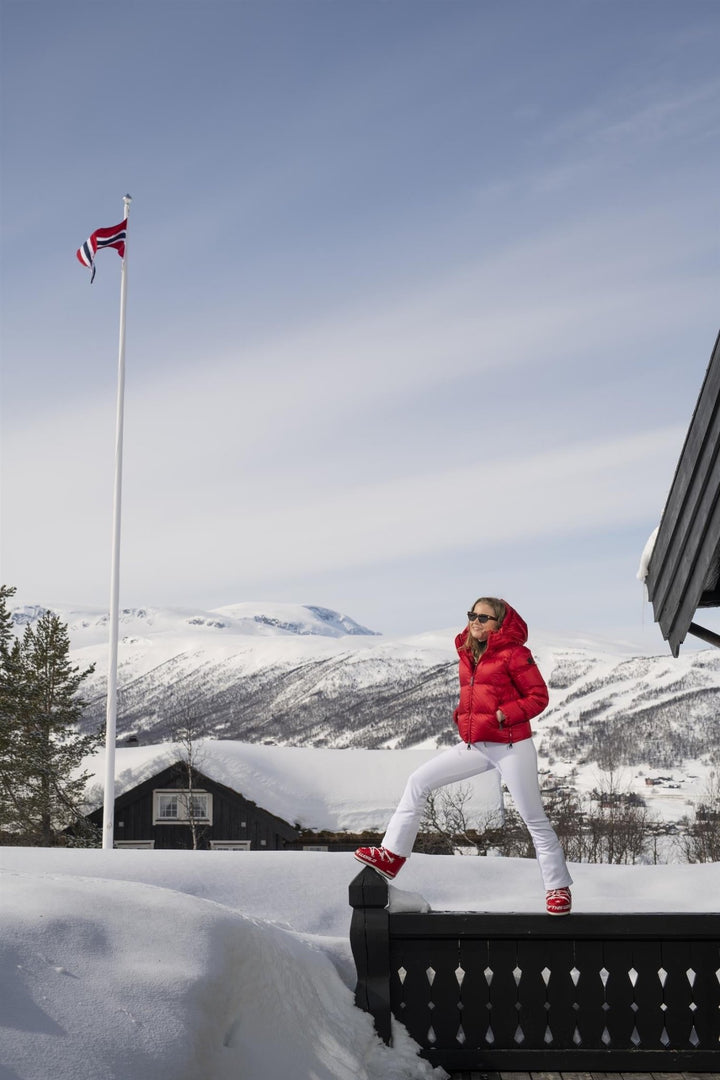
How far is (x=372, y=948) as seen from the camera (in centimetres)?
614

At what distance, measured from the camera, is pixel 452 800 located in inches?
1262

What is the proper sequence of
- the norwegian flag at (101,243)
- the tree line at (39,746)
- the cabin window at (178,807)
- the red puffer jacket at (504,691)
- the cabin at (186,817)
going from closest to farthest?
1. the red puffer jacket at (504,691)
2. the norwegian flag at (101,243)
3. the cabin at (186,817)
4. the cabin window at (178,807)
5. the tree line at (39,746)

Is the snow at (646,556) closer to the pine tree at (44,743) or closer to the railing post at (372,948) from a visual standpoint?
the railing post at (372,948)

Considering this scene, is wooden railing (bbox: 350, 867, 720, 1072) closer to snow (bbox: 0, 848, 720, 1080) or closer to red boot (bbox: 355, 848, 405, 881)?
red boot (bbox: 355, 848, 405, 881)

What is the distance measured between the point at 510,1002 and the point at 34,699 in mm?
32531

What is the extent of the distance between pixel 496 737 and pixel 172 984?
234cm

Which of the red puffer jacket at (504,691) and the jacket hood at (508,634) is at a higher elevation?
the jacket hood at (508,634)

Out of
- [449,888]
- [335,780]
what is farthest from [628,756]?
[449,888]

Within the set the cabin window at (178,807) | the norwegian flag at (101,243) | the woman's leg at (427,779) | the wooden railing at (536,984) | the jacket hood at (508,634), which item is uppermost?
the norwegian flag at (101,243)

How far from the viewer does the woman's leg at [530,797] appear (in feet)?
19.9

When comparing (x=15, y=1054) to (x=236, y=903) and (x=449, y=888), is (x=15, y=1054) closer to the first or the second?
(x=236, y=903)

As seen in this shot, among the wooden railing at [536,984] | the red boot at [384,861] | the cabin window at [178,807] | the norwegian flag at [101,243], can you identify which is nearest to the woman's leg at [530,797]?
the wooden railing at [536,984]

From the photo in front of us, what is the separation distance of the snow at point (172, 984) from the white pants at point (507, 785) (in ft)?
1.48

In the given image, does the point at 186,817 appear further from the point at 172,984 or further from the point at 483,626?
the point at 172,984
